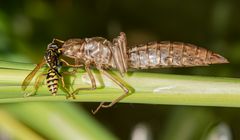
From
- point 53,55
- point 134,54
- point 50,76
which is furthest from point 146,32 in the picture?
point 50,76

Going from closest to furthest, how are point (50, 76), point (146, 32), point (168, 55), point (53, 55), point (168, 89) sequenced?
1. point (168, 89)
2. point (50, 76)
3. point (53, 55)
4. point (168, 55)
5. point (146, 32)

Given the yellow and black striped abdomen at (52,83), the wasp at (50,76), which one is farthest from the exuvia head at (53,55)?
the yellow and black striped abdomen at (52,83)

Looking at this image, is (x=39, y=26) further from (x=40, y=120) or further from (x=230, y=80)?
(x=230, y=80)

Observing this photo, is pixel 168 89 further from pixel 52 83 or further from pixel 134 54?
pixel 134 54

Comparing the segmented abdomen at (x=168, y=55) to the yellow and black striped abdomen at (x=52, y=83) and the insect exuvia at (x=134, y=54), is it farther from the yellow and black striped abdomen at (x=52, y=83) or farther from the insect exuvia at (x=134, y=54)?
the yellow and black striped abdomen at (x=52, y=83)

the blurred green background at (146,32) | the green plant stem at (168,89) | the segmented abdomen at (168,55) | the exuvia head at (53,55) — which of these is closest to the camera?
the green plant stem at (168,89)

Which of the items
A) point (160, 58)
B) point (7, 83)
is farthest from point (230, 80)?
point (7, 83)
